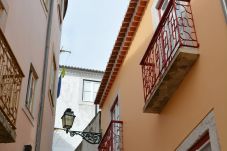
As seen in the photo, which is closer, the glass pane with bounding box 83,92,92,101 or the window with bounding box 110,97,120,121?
the window with bounding box 110,97,120,121

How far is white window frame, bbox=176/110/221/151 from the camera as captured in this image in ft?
18.8

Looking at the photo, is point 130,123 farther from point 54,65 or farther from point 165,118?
point 54,65

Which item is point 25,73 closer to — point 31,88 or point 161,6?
point 31,88

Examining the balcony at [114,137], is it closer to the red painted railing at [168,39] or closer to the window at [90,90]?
the red painted railing at [168,39]

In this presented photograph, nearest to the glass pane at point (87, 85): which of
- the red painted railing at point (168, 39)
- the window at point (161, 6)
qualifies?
the window at point (161, 6)

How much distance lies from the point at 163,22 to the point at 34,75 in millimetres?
4418

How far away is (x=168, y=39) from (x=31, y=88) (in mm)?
4178

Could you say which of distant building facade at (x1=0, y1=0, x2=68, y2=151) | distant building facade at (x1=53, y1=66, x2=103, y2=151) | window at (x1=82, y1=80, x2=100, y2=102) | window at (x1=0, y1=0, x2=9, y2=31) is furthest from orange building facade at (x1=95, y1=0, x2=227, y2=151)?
window at (x1=82, y1=80, x2=100, y2=102)

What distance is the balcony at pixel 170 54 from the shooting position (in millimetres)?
6695

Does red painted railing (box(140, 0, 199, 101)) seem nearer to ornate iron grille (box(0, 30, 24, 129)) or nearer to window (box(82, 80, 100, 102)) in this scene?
ornate iron grille (box(0, 30, 24, 129))

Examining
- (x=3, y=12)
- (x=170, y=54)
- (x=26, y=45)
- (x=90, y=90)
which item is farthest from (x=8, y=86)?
(x=90, y=90)

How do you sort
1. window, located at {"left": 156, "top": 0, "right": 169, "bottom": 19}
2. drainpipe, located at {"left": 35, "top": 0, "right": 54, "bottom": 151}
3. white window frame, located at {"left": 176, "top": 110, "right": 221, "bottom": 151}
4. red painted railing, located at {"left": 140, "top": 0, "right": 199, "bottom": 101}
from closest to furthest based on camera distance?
1. white window frame, located at {"left": 176, "top": 110, "right": 221, "bottom": 151}
2. red painted railing, located at {"left": 140, "top": 0, "right": 199, "bottom": 101}
3. window, located at {"left": 156, "top": 0, "right": 169, "bottom": 19}
4. drainpipe, located at {"left": 35, "top": 0, "right": 54, "bottom": 151}

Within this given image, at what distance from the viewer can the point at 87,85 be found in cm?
2245

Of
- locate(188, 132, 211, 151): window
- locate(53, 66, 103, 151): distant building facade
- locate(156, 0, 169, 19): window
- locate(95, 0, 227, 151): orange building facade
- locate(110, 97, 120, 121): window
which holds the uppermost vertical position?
locate(53, 66, 103, 151): distant building facade
